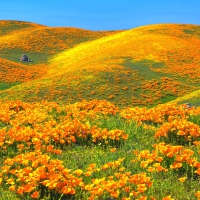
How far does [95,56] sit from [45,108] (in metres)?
43.4

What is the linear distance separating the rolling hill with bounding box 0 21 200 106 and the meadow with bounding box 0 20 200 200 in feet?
0.51

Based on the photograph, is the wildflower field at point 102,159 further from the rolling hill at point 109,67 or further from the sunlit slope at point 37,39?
the sunlit slope at point 37,39

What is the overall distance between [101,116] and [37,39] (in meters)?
69.6

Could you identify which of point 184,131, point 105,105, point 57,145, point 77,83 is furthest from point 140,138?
point 77,83

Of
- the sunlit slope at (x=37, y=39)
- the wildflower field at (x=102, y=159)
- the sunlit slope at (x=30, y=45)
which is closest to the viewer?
the wildflower field at (x=102, y=159)

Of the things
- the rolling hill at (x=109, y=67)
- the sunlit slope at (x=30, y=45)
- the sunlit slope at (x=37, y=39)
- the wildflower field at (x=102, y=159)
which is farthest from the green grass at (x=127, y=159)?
the sunlit slope at (x=37, y=39)

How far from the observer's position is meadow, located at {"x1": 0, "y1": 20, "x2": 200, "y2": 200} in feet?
18.4

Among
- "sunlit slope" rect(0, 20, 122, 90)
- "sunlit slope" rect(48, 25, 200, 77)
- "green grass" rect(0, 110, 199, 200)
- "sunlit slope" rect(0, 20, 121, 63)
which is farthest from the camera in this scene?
"sunlit slope" rect(0, 20, 121, 63)

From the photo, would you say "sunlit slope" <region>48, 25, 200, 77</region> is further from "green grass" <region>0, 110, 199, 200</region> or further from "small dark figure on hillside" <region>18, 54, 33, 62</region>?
"green grass" <region>0, 110, 199, 200</region>

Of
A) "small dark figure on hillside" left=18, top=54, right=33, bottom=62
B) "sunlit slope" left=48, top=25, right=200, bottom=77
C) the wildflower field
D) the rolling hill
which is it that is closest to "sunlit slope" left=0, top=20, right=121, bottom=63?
the rolling hill

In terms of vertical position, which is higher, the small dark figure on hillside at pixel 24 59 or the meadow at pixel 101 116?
the small dark figure on hillside at pixel 24 59

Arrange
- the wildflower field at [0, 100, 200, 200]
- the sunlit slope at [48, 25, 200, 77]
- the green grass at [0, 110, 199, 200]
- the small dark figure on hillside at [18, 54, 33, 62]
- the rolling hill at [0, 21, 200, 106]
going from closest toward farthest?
the wildflower field at [0, 100, 200, 200]
the green grass at [0, 110, 199, 200]
the rolling hill at [0, 21, 200, 106]
the sunlit slope at [48, 25, 200, 77]
the small dark figure on hillside at [18, 54, 33, 62]

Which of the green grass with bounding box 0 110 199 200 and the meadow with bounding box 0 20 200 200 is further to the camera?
the green grass with bounding box 0 110 199 200

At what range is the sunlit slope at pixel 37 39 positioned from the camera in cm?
7050
